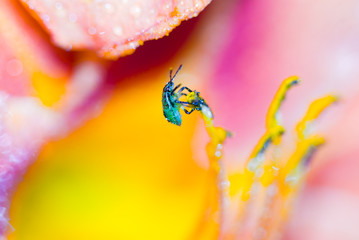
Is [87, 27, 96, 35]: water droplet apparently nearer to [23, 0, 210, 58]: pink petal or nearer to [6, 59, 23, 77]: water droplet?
[23, 0, 210, 58]: pink petal

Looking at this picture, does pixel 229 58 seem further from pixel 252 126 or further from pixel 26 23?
pixel 26 23

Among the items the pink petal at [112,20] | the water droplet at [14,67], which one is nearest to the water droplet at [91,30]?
the pink petal at [112,20]

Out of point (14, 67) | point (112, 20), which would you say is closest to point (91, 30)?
point (112, 20)

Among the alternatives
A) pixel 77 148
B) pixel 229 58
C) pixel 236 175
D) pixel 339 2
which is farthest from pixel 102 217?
pixel 339 2

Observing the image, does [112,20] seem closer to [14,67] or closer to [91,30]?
[91,30]

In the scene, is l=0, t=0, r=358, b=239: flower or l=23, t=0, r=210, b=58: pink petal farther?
l=0, t=0, r=358, b=239: flower

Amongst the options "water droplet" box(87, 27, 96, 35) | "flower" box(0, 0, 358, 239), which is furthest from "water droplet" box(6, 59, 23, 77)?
"water droplet" box(87, 27, 96, 35)

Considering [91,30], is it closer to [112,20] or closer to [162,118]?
[112,20]

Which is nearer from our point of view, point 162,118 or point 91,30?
point 91,30

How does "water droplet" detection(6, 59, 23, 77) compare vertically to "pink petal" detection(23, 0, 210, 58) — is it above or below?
below
